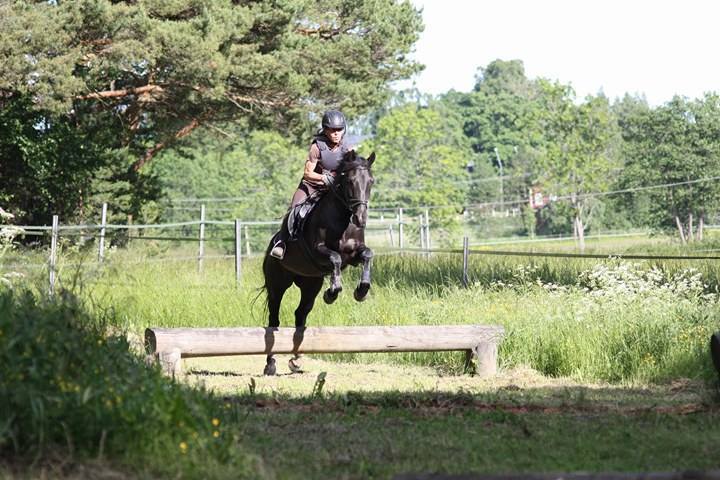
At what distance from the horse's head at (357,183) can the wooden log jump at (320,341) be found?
125 centimetres

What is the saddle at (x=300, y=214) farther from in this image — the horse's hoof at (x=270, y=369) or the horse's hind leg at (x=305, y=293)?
the horse's hoof at (x=270, y=369)

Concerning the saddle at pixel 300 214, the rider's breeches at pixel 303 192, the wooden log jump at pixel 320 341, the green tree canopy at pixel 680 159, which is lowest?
the wooden log jump at pixel 320 341

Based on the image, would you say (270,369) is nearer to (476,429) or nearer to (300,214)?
(300,214)

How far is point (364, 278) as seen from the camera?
1127cm

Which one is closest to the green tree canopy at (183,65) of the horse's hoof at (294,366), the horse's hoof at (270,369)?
the horse's hoof at (294,366)

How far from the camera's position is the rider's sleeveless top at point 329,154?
11.6 m

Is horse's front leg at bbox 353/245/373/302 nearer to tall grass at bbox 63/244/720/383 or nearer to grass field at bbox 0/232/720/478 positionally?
grass field at bbox 0/232/720/478

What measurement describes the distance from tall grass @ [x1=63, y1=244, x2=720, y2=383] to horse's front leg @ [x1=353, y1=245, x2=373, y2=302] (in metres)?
1.86

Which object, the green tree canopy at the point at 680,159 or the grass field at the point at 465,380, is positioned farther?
the green tree canopy at the point at 680,159

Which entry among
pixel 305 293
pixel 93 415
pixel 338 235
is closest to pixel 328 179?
pixel 338 235

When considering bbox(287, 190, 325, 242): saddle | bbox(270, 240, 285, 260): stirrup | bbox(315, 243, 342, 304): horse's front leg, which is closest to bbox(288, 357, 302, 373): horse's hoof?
bbox(270, 240, 285, 260): stirrup

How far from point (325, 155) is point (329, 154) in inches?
1.9

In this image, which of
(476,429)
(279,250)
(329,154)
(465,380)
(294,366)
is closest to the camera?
(476,429)

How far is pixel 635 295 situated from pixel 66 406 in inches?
354
